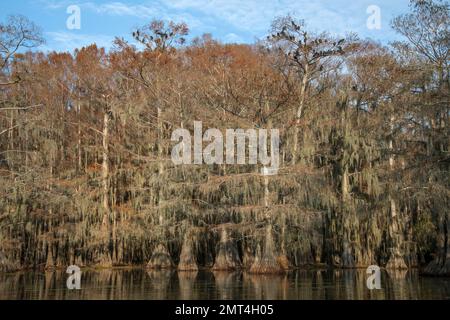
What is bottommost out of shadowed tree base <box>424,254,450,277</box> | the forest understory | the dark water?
the dark water

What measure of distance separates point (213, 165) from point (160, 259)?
182 inches

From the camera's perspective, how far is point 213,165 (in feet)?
71.9

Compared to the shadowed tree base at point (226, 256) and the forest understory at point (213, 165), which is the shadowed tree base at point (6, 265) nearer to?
the forest understory at point (213, 165)

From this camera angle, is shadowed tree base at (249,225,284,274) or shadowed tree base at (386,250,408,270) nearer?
shadowed tree base at (249,225,284,274)

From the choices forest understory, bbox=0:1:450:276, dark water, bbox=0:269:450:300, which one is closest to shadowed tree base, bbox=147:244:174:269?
forest understory, bbox=0:1:450:276

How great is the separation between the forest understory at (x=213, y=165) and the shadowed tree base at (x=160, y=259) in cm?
6

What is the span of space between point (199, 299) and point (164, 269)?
11815mm

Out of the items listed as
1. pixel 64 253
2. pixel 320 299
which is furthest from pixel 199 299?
pixel 64 253

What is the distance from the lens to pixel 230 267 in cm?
2167

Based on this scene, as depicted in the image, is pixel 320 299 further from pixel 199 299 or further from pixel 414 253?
pixel 414 253

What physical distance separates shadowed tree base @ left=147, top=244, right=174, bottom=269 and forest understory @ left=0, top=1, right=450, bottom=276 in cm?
6

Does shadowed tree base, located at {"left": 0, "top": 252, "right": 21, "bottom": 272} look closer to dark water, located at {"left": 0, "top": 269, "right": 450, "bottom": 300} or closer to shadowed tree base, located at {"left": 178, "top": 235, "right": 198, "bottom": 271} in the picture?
dark water, located at {"left": 0, "top": 269, "right": 450, "bottom": 300}

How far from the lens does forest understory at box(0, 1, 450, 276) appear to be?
19688mm
